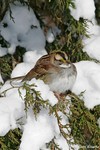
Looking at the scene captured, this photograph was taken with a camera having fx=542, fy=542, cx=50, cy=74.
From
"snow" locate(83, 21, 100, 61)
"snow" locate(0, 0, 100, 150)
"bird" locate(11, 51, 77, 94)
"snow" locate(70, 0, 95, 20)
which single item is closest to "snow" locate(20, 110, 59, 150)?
"snow" locate(0, 0, 100, 150)

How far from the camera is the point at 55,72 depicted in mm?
3488

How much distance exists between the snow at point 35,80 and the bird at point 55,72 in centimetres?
8

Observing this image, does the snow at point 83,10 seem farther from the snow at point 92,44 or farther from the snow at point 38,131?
the snow at point 38,131

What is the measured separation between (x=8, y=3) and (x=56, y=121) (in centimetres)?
104

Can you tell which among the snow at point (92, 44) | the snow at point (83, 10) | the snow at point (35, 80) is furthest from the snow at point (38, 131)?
the snow at point (92, 44)

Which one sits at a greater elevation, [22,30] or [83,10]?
[83,10]

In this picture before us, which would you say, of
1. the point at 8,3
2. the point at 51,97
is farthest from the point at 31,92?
the point at 8,3

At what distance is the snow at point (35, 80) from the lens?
2920mm

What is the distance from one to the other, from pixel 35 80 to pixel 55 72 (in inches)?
16.4

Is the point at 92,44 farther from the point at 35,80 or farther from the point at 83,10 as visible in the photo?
the point at 35,80

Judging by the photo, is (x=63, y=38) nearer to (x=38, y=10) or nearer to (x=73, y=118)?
(x=38, y=10)

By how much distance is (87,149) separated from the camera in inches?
135

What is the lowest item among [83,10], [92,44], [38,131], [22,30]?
[38,131]

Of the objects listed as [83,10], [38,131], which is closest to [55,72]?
[83,10]
